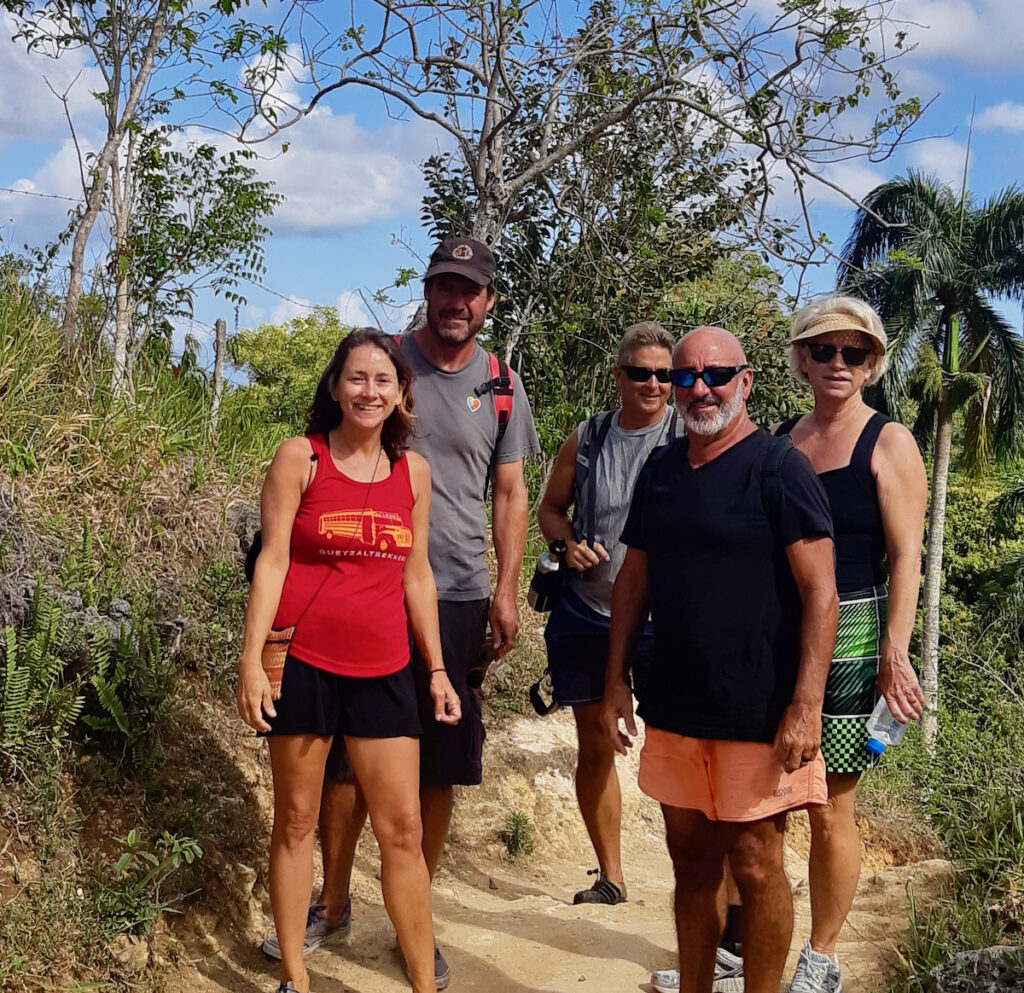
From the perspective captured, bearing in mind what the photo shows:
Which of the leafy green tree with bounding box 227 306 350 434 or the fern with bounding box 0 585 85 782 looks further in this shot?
the leafy green tree with bounding box 227 306 350 434

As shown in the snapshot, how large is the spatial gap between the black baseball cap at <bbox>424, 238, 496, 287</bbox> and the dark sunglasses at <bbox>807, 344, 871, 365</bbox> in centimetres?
117

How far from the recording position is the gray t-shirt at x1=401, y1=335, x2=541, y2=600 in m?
4.09

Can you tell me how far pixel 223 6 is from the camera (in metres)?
6.14

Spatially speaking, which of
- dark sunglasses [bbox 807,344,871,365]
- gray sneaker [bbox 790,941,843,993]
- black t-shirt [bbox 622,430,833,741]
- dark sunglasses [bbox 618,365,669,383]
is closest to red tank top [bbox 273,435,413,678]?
black t-shirt [bbox 622,430,833,741]

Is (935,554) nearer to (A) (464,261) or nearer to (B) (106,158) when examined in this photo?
(B) (106,158)

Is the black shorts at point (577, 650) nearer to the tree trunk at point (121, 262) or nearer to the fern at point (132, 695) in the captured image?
the fern at point (132, 695)

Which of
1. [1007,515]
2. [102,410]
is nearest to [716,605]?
[102,410]

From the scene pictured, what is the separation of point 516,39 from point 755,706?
544cm

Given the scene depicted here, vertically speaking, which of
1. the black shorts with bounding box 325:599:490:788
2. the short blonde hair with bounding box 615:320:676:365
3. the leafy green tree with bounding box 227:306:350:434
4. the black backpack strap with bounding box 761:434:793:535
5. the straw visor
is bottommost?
the black shorts with bounding box 325:599:490:788

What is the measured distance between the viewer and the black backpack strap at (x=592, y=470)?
453 cm

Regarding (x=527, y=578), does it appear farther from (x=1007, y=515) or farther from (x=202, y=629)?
(x=1007, y=515)

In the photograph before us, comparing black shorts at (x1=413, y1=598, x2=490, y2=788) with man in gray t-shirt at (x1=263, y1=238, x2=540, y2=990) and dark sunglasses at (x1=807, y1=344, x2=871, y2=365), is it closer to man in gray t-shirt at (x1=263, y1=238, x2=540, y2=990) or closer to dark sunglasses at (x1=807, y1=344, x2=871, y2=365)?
man in gray t-shirt at (x1=263, y1=238, x2=540, y2=990)

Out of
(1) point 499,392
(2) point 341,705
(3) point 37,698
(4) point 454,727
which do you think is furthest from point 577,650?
(3) point 37,698

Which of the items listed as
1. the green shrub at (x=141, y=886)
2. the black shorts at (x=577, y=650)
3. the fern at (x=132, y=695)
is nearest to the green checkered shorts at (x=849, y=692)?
the black shorts at (x=577, y=650)
